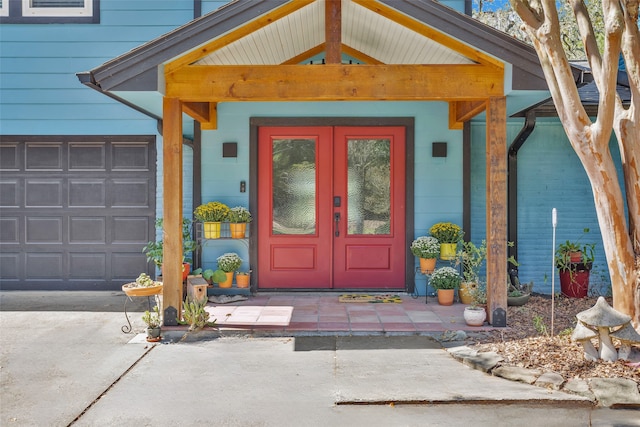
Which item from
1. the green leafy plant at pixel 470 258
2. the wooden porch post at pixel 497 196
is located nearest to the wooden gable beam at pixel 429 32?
the wooden porch post at pixel 497 196

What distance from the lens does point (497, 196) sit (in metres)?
5.23

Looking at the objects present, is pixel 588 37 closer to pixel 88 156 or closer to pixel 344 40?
pixel 344 40

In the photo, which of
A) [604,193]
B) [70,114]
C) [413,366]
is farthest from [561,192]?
[70,114]

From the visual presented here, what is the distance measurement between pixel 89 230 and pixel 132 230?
23.9 inches

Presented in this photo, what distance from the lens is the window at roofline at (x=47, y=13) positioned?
7289 millimetres

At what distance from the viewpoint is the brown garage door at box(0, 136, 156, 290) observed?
738 centimetres

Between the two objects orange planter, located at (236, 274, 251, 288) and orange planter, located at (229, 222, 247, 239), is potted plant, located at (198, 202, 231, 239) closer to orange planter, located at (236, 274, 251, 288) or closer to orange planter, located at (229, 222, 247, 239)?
orange planter, located at (229, 222, 247, 239)

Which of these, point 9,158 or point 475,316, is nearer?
point 475,316

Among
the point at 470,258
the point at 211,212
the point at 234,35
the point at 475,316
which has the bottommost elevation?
the point at 475,316

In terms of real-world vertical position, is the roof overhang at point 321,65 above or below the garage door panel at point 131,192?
above

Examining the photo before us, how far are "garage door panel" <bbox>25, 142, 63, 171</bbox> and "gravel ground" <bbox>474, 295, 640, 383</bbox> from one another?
19.7 ft

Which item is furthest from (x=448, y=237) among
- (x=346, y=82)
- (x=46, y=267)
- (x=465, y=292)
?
(x=46, y=267)

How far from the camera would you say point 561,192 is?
7051 millimetres

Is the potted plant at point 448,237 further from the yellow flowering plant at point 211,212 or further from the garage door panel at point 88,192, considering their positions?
the garage door panel at point 88,192
